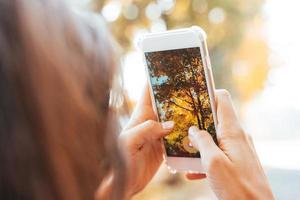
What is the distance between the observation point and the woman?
387 millimetres

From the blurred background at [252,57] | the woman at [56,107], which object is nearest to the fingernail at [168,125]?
the blurred background at [252,57]

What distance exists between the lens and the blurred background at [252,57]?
0.86 m

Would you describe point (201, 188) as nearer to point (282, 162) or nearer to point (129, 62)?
point (282, 162)

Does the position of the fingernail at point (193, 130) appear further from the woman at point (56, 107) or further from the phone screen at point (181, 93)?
the woman at point (56, 107)

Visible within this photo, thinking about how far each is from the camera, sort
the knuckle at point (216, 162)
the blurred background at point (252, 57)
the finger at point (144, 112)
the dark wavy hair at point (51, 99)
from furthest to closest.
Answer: the blurred background at point (252, 57), the finger at point (144, 112), the knuckle at point (216, 162), the dark wavy hair at point (51, 99)

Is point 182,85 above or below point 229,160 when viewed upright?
above

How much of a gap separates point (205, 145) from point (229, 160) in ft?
0.12

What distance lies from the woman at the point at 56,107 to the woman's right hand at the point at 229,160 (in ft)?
0.64

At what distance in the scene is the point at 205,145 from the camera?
65 cm

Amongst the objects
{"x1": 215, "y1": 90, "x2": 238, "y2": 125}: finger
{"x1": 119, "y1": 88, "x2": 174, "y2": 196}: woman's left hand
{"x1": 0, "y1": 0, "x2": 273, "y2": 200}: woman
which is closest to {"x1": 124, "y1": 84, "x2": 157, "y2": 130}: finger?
{"x1": 119, "y1": 88, "x2": 174, "y2": 196}: woman's left hand

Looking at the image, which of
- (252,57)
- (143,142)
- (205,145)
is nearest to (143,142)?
(143,142)

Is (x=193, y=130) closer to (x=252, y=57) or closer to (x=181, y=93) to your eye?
(x=181, y=93)

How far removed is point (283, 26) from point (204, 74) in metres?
0.27

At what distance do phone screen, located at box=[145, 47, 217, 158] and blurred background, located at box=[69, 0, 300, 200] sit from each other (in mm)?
129
